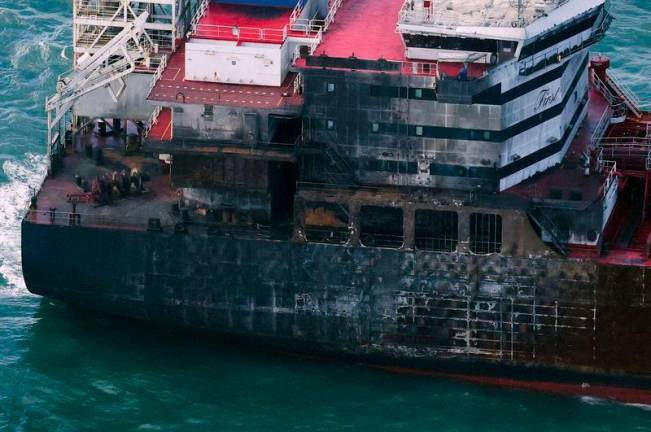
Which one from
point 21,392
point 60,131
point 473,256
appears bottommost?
point 21,392

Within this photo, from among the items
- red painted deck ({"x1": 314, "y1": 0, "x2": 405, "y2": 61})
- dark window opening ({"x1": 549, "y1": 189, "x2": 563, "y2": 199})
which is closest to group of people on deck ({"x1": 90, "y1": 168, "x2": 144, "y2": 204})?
red painted deck ({"x1": 314, "y1": 0, "x2": 405, "y2": 61})

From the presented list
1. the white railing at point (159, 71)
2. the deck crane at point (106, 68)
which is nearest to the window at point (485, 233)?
the white railing at point (159, 71)

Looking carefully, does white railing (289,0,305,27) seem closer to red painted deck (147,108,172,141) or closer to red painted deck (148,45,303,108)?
red painted deck (148,45,303,108)

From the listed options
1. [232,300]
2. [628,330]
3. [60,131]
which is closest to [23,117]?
[60,131]

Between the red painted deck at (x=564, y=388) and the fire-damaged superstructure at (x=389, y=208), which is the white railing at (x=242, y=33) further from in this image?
the red painted deck at (x=564, y=388)

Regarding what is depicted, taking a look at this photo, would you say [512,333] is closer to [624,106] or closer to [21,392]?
[624,106]

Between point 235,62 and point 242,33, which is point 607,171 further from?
point 242,33
